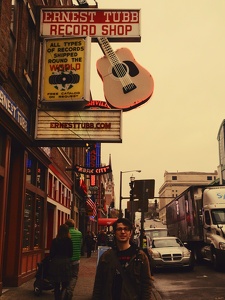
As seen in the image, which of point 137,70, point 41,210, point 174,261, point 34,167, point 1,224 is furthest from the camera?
point 174,261

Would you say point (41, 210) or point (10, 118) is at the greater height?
point (10, 118)

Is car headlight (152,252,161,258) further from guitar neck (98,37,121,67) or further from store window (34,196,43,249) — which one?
guitar neck (98,37,121,67)

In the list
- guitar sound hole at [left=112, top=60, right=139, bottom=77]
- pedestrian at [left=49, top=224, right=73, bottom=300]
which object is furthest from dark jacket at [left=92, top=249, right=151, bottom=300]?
guitar sound hole at [left=112, top=60, right=139, bottom=77]

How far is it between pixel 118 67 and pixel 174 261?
886 cm

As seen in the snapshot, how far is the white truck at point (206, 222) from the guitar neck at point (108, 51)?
9.05 m

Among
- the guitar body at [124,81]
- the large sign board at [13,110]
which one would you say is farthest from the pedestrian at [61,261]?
the guitar body at [124,81]

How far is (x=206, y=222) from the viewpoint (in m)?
19.3

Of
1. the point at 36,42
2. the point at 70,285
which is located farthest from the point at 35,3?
the point at 70,285

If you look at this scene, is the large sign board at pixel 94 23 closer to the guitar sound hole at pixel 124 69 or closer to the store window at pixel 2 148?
the guitar sound hole at pixel 124 69

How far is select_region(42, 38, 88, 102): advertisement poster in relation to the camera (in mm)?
11531

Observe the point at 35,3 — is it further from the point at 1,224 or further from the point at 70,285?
the point at 70,285

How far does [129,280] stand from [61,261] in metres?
4.48

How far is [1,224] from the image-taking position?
32.2 ft

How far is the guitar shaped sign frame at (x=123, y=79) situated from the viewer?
12008mm
